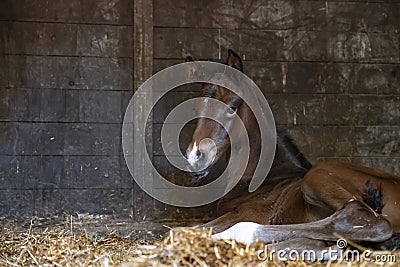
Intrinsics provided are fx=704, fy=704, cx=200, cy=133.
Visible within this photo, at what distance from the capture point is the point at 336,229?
380 centimetres

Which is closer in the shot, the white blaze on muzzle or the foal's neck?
the white blaze on muzzle

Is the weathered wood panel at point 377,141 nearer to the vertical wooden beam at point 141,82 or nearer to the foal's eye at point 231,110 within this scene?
the foal's eye at point 231,110

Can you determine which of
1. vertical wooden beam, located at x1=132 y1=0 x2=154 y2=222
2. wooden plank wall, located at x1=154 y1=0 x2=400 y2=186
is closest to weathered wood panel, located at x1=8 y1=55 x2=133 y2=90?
vertical wooden beam, located at x1=132 y1=0 x2=154 y2=222

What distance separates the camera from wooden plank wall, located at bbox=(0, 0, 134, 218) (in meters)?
5.87

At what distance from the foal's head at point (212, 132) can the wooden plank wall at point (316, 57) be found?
998 mm

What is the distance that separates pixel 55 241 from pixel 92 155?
5.41 feet

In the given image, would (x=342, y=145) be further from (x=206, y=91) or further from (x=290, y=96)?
(x=206, y=91)

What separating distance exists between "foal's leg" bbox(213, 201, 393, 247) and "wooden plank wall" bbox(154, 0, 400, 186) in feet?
7.94

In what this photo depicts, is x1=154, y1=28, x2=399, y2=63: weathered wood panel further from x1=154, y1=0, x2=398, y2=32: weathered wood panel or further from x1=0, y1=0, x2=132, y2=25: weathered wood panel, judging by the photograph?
x1=0, y1=0, x2=132, y2=25: weathered wood panel

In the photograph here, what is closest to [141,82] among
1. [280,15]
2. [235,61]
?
[235,61]

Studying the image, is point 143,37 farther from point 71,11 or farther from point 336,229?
point 336,229

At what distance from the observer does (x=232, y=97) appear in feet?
16.9

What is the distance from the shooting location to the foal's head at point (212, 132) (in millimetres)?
5031

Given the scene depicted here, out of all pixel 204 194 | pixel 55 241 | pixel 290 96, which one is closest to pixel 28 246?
pixel 55 241
